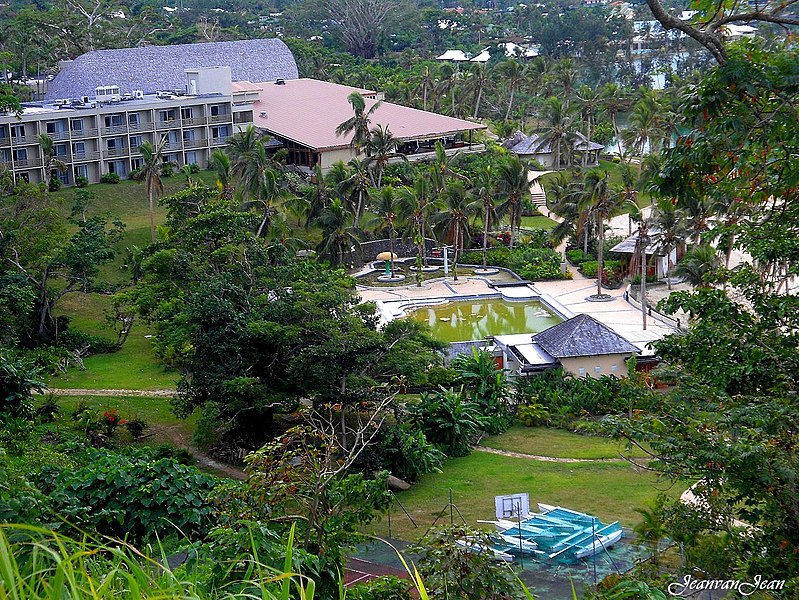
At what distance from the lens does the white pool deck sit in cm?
3036

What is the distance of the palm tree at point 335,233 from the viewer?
34.2m

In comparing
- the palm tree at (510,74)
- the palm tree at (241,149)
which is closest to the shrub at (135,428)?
the palm tree at (241,149)

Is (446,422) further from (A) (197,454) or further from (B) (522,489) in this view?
(A) (197,454)

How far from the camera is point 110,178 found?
4131cm

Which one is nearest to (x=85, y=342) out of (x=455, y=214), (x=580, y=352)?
(x=580, y=352)

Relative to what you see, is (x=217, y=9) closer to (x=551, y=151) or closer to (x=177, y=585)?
(x=551, y=151)

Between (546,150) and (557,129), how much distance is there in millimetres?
3651

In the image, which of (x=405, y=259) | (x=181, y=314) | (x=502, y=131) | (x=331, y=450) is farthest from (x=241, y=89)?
(x=331, y=450)

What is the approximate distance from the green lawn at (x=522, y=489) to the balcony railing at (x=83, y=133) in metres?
26.9

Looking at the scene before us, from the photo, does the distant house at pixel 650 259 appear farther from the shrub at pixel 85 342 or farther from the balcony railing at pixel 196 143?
the balcony railing at pixel 196 143

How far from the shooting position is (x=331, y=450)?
10117 millimetres

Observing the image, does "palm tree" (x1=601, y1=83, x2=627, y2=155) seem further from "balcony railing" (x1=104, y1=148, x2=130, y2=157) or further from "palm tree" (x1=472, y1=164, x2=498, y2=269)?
"balcony railing" (x1=104, y1=148, x2=130, y2=157)

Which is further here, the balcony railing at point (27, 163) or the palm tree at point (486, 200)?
the balcony railing at point (27, 163)

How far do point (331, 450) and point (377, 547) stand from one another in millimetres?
4935
